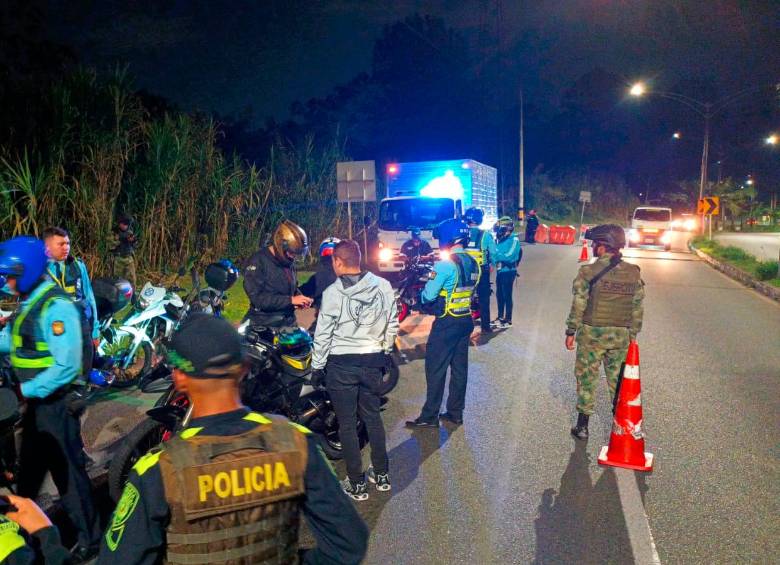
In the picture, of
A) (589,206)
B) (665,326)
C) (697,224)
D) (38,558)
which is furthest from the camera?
(589,206)

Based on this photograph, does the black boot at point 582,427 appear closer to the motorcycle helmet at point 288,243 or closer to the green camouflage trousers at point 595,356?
the green camouflage trousers at point 595,356

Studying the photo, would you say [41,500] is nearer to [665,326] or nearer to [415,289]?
[415,289]

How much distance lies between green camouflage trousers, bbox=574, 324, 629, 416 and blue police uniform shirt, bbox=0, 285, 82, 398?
394 centimetres

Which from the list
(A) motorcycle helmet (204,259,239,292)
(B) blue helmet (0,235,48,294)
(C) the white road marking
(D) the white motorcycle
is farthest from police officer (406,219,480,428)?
(B) blue helmet (0,235,48,294)

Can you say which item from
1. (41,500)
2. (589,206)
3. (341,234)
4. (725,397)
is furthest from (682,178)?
(41,500)

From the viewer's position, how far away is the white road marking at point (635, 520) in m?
3.75

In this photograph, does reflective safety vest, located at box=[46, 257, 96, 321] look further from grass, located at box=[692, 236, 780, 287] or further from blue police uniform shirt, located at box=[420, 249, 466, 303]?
grass, located at box=[692, 236, 780, 287]

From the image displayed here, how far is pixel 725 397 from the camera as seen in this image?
22.6 ft

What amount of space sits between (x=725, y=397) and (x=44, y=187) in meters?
9.75

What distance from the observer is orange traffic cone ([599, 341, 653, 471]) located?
5.02 metres

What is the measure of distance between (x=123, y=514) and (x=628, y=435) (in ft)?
14.0

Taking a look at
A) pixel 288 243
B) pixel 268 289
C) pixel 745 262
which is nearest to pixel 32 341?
pixel 268 289

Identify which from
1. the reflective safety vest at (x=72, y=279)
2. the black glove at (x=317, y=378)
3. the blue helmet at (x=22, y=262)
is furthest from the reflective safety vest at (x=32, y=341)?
the reflective safety vest at (x=72, y=279)

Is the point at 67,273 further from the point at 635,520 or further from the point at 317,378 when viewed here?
the point at 635,520
